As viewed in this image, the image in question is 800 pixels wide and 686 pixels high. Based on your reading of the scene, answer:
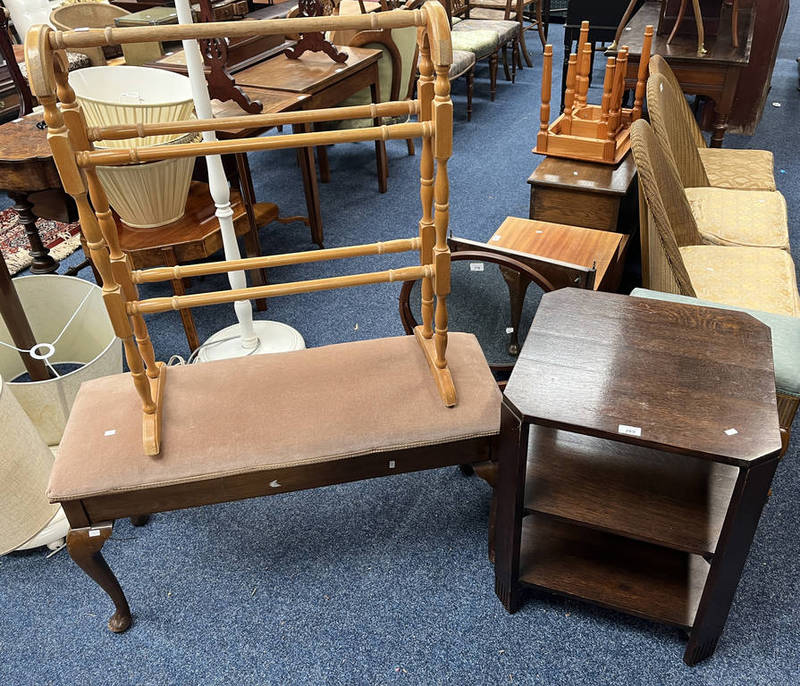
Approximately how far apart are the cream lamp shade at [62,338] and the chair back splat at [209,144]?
52 cm

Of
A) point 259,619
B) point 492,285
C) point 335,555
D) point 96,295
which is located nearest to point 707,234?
point 492,285

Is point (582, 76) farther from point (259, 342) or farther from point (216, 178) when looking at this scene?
point (259, 342)

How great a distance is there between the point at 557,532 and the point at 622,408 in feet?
1.76

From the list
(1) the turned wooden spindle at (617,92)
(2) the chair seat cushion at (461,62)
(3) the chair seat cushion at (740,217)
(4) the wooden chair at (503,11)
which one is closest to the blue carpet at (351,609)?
(3) the chair seat cushion at (740,217)

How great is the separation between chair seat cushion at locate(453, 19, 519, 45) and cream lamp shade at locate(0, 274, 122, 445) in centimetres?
337

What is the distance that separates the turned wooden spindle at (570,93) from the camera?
2442 millimetres

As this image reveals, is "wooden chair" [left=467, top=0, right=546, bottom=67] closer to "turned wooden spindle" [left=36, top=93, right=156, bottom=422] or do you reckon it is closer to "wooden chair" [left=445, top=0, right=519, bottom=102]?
"wooden chair" [left=445, top=0, right=519, bottom=102]

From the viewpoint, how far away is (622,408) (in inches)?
47.1

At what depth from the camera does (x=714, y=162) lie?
8.87 ft

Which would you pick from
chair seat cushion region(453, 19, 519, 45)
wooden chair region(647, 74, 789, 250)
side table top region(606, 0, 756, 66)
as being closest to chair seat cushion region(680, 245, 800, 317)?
wooden chair region(647, 74, 789, 250)

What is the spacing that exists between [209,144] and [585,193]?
5.08 ft

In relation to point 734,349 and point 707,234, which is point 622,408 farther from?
point 707,234

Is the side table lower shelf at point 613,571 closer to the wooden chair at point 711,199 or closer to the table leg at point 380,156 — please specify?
the wooden chair at point 711,199

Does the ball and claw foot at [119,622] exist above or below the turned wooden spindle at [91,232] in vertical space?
below
